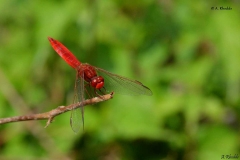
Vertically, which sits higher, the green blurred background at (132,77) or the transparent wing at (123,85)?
the green blurred background at (132,77)

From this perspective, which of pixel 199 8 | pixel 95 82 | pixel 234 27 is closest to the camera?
pixel 95 82

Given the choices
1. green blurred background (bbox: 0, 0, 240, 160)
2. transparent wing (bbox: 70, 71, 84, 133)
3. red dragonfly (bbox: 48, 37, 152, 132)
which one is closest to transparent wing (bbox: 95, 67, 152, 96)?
red dragonfly (bbox: 48, 37, 152, 132)

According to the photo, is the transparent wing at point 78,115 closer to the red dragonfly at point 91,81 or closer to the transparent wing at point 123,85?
the red dragonfly at point 91,81

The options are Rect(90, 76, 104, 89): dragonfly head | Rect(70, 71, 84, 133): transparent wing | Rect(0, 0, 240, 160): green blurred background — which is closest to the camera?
Rect(70, 71, 84, 133): transparent wing

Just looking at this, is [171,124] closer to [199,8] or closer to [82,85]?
[199,8]

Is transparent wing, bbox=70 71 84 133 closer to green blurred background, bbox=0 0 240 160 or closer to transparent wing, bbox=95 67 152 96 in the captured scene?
transparent wing, bbox=95 67 152 96

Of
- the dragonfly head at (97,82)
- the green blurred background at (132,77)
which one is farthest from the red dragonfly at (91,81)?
the green blurred background at (132,77)

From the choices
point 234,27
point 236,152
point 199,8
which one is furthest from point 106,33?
point 236,152
